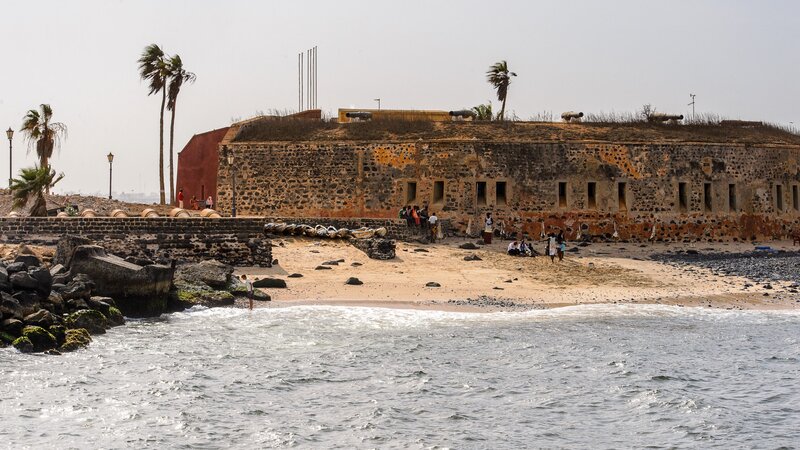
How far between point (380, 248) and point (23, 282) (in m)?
10.1

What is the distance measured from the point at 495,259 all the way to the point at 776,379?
11.0 meters

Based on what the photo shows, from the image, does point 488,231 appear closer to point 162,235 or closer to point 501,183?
point 501,183

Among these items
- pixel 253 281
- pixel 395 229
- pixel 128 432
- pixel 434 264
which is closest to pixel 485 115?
pixel 395 229

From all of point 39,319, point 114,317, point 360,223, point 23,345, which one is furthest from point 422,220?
point 23,345

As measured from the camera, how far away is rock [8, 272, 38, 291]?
1644 centimetres

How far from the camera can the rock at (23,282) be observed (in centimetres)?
1644

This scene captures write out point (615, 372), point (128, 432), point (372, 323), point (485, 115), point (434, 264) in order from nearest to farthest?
point (128, 432)
point (615, 372)
point (372, 323)
point (434, 264)
point (485, 115)

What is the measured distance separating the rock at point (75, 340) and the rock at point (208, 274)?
4.24 meters

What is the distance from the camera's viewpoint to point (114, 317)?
1775 centimetres

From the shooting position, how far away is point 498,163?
104ft

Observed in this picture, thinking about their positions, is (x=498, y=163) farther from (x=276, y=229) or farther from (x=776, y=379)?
(x=776, y=379)

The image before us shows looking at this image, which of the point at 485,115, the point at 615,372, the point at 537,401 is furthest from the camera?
the point at 485,115

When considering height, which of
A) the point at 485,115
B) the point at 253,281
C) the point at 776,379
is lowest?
the point at 776,379

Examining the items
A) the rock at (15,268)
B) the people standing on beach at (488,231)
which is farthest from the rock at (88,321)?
the people standing on beach at (488,231)
